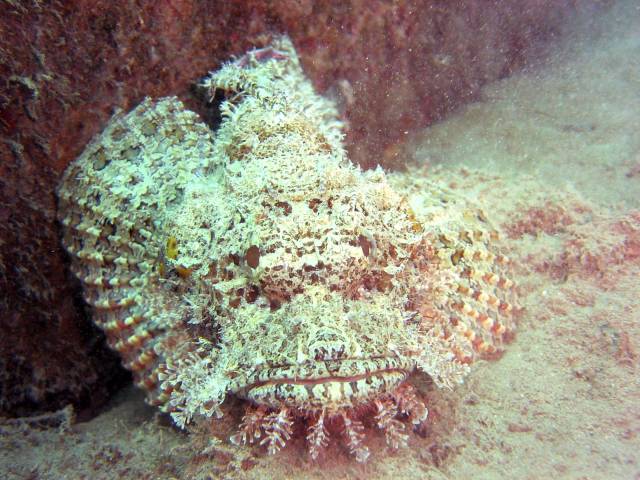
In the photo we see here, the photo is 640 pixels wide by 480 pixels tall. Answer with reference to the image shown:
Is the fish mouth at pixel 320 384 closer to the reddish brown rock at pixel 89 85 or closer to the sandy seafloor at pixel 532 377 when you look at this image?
the sandy seafloor at pixel 532 377

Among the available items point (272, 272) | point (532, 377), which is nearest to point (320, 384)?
point (272, 272)

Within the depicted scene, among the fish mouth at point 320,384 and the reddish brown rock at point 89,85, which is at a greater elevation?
the reddish brown rock at point 89,85

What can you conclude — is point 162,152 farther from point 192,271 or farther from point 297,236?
point 297,236

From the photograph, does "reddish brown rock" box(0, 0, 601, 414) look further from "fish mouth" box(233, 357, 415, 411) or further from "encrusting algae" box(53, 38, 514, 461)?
"fish mouth" box(233, 357, 415, 411)

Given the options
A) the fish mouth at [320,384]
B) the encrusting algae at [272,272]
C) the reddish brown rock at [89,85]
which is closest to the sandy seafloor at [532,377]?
the encrusting algae at [272,272]

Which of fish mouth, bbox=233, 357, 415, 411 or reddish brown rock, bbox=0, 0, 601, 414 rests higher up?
reddish brown rock, bbox=0, 0, 601, 414

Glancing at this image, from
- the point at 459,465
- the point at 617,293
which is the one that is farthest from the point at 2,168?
the point at 617,293

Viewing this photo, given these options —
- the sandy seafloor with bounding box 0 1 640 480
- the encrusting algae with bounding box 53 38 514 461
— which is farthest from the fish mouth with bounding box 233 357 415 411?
the sandy seafloor with bounding box 0 1 640 480
